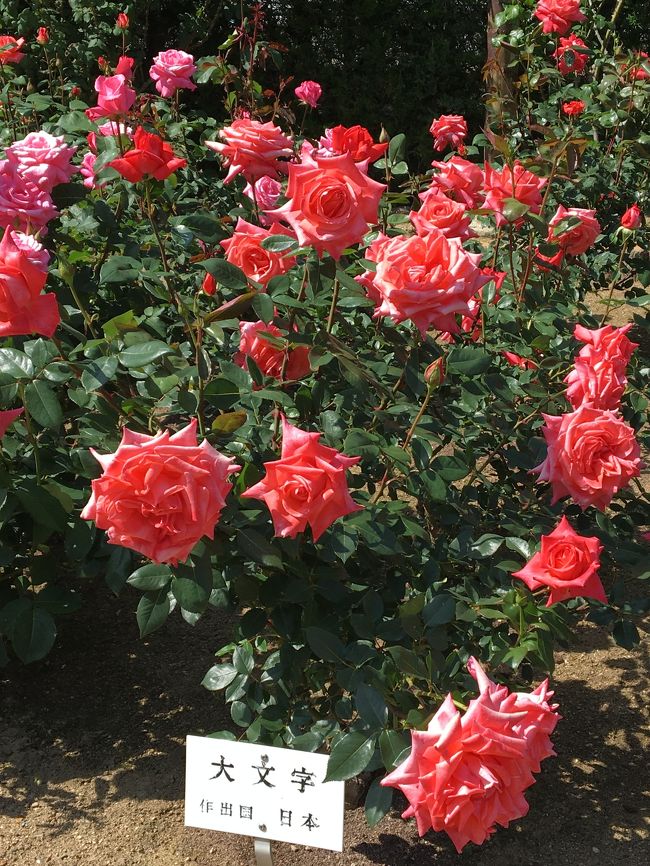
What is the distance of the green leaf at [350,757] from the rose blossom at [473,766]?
164mm

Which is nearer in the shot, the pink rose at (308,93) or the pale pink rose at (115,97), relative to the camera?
the pale pink rose at (115,97)

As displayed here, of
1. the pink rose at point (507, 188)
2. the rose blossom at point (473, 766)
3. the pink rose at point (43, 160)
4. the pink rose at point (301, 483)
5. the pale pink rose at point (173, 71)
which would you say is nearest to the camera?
the rose blossom at point (473, 766)

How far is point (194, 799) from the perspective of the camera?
153cm

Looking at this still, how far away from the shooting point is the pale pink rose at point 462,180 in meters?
2.09

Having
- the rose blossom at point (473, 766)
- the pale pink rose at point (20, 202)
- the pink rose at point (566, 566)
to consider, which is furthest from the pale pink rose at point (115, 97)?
the rose blossom at point (473, 766)

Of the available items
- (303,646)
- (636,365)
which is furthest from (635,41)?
(303,646)

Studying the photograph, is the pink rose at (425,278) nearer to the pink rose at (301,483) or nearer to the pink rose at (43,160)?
the pink rose at (301,483)

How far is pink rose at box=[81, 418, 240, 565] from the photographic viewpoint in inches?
45.6

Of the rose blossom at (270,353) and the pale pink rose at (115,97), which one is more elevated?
the pale pink rose at (115,97)

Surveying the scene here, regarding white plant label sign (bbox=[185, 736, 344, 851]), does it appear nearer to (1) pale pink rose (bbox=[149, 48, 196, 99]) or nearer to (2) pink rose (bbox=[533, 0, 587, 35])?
(1) pale pink rose (bbox=[149, 48, 196, 99])

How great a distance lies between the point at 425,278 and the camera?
1446 mm

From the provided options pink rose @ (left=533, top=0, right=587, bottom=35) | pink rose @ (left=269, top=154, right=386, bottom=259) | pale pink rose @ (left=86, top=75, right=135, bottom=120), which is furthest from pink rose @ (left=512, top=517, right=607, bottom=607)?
pink rose @ (left=533, top=0, right=587, bottom=35)

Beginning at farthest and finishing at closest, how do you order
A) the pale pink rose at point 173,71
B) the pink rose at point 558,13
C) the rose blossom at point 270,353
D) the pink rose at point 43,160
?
1. the pink rose at point 558,13
2. the pale pink rose at point 173,71
3. the pink rose at point 43,160
4. the rose blossom at point 270,353

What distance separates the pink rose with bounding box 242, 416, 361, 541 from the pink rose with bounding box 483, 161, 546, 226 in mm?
905
